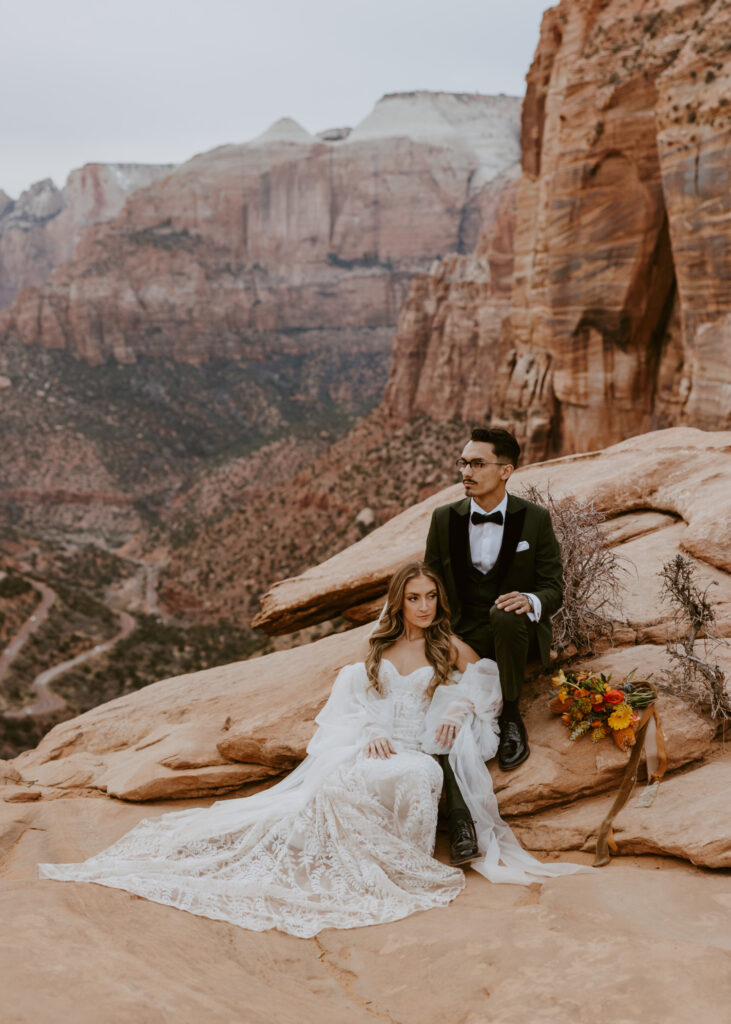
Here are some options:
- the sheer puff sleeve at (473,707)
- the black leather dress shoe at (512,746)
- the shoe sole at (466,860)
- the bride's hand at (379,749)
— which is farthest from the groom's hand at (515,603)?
the shoe sole at (466,860)

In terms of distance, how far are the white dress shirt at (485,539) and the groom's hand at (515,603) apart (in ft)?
1.76

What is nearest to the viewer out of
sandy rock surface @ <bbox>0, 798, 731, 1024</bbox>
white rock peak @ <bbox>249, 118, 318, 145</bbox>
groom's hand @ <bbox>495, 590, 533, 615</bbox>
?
sandy rock surface @ <bbox>0, 798, 731, 1024</bbox>

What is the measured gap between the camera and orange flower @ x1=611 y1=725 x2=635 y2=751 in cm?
566

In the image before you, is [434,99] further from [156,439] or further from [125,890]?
[125,890]

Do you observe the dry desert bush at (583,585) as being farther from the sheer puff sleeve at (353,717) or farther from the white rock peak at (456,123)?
the white rock peak at (456,123)

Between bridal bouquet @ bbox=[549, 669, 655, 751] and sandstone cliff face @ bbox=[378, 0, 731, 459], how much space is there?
57.5ft

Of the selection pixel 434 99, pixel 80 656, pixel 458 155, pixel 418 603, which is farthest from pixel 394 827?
pixel 434 99

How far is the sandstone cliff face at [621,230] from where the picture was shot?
849 inches

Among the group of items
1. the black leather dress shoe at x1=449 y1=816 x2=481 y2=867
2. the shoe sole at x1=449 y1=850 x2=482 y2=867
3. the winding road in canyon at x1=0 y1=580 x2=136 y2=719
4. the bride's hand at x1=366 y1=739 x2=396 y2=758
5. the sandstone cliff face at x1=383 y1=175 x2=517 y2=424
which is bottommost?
the winding road in canyon at x1=0 y1=580 x2=136 y2=719

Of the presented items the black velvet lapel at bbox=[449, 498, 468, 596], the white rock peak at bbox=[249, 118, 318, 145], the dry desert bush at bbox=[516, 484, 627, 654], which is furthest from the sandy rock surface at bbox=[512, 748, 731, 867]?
the white rock peak at bbox=[249, 118, 318, 145]

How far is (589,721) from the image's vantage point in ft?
19.1

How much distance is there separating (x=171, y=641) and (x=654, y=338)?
25.8 m

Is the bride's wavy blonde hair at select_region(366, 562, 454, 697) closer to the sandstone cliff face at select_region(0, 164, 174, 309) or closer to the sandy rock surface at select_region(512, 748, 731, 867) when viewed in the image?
the sandy rock surface at select_region(512, 748, 731, 867)

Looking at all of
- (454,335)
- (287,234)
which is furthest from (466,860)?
(287,234)
